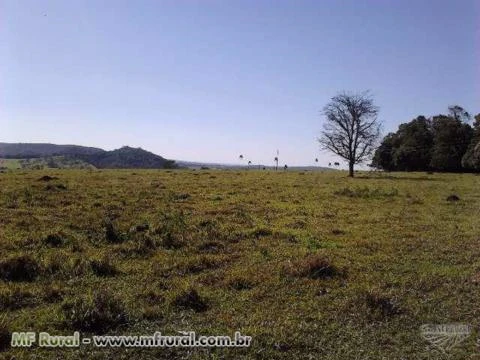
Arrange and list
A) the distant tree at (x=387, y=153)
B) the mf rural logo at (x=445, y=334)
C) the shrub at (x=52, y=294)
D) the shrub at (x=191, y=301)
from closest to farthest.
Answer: the mf rural logo at (x=445, y=334) → the shrub at (x=191, y=301) → the shrub at (x=52, y=294) → the distant tree at (x=387, y=153)

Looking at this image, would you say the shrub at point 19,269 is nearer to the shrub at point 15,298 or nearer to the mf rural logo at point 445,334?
the shrub at point 15,298

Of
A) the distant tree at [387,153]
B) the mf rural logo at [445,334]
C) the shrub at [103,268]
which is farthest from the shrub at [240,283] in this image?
the distant tree at [387,153]

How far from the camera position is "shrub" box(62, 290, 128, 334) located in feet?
23.2

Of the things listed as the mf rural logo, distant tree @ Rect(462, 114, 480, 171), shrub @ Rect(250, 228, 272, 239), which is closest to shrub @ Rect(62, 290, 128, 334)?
the mf rural logo

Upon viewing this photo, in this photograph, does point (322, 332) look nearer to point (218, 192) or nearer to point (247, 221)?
point (247, 221)

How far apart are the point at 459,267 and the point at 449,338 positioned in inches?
193

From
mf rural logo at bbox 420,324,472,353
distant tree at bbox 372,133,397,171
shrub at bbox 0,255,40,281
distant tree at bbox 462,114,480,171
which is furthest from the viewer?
distant tree at bbox 372,133,397,171

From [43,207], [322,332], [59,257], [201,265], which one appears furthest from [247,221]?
[322,332]

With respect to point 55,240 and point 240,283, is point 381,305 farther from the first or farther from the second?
point 55,240

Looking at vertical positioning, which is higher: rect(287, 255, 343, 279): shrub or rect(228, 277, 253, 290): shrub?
rect(287, 255, 343, 279): shrub

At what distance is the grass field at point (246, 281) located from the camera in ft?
22.7

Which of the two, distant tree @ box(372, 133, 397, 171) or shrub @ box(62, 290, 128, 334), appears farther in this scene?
distant tree @ box(372, 133, 397, 171)

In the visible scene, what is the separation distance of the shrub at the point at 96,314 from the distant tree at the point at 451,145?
7503cm

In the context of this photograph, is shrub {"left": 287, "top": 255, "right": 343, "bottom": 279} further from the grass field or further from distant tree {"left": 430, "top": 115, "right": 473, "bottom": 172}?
distant tree {"left": 430, "top": 115, "right": 473, "bottom": 172}
